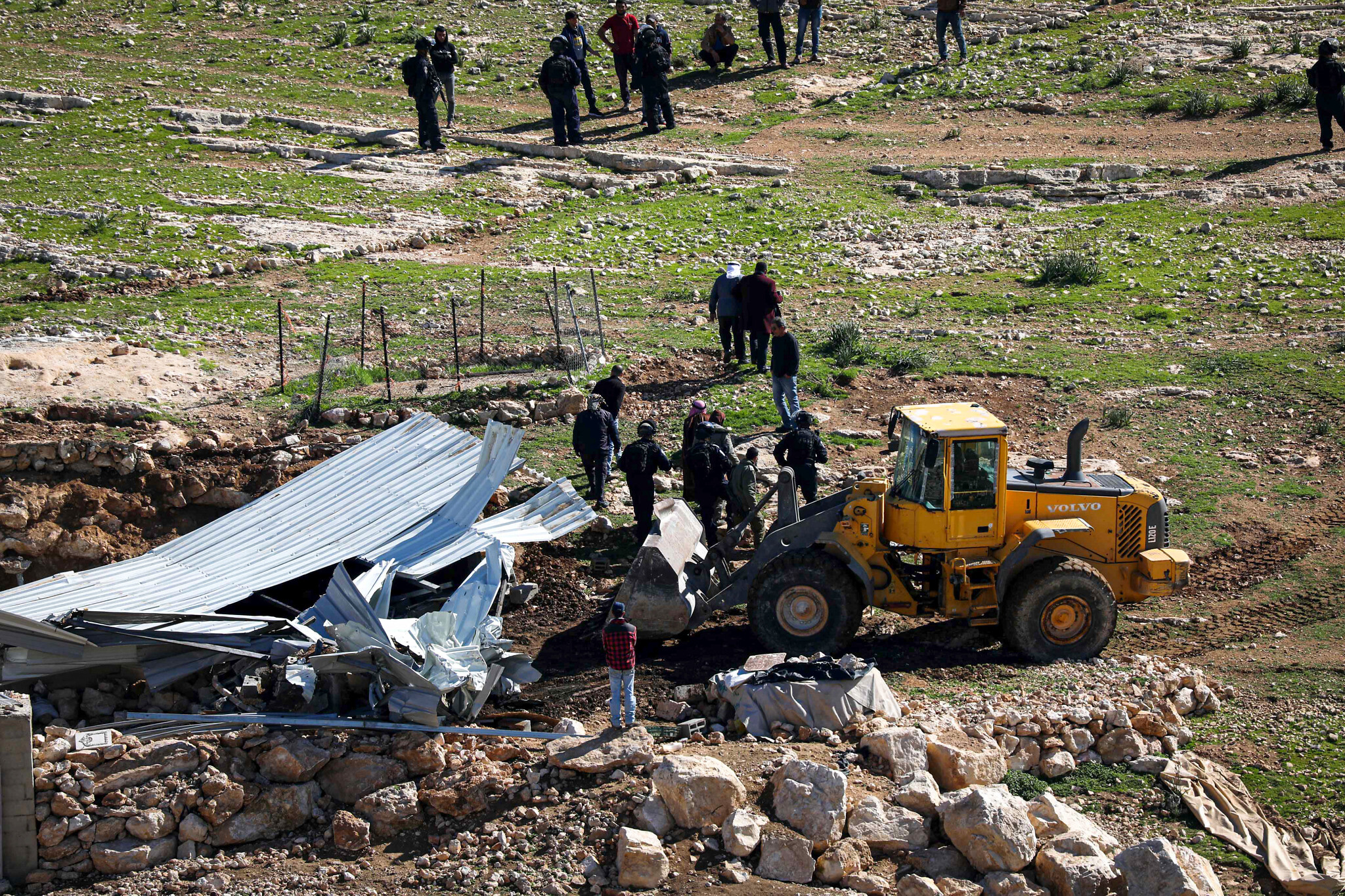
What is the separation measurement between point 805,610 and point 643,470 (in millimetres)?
3005

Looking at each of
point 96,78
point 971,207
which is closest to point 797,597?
point 971,207

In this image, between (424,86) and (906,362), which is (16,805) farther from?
(424,86)

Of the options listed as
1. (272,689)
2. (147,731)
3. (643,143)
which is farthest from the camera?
(643,143)

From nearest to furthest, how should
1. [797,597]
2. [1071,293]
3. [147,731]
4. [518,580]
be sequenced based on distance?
[147,731]
[797,597]
[518,580]
[1071,293]

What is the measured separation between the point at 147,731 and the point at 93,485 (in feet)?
20.2

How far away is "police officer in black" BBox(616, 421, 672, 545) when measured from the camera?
14117mm

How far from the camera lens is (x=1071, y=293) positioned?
21.4m

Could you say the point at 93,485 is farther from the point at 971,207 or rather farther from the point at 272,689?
the point at 971,207

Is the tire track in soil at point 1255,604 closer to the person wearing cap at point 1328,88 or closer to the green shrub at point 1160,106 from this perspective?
the person wearing cap at point 1328,88

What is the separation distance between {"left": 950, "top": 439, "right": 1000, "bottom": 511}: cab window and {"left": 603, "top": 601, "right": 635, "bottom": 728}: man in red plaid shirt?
3.22 meters

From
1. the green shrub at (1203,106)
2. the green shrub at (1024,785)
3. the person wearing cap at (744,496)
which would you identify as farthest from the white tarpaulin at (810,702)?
the green shrub at (1203,106)

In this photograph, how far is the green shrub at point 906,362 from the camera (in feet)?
61.1

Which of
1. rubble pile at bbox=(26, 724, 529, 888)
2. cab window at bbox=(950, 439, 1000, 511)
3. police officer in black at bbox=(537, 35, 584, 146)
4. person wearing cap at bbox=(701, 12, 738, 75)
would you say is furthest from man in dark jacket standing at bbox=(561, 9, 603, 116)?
rubble pile at bbox=(26, 724, 529, 888)

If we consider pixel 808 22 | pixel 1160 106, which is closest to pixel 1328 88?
pixel 1160 106
